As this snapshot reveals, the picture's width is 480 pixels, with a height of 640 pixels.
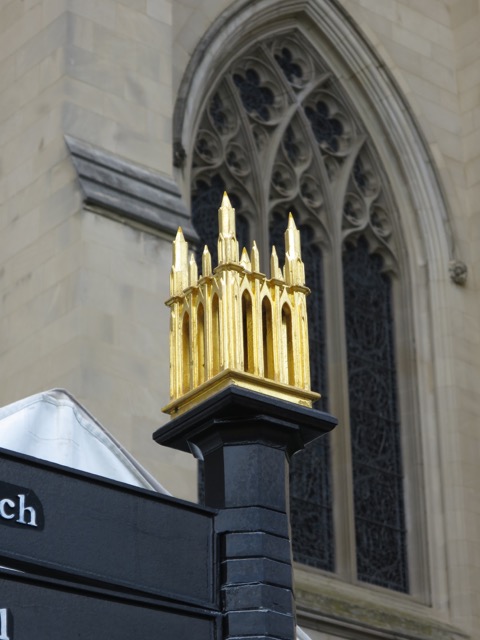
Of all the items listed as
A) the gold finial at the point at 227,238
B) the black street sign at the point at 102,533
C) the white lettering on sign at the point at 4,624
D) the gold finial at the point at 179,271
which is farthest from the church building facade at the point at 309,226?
the white lettering on sign at the point at 4,624

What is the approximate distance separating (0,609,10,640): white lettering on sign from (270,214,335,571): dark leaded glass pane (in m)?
9.75

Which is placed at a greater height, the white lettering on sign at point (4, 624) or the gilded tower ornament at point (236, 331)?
the gilded tower ornament at point (236, 331)

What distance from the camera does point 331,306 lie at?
15516mm

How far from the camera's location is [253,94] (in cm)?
1591

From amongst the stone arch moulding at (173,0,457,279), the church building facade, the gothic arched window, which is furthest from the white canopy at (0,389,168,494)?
the stone arch moulding at (173,0,457,279)

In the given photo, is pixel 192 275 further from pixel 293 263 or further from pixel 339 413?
pixel 339 413

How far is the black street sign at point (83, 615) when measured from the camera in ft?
14.4

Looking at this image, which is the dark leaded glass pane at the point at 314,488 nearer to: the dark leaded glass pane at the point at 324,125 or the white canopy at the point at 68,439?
the dark leaded glass pane at the point at 324,125

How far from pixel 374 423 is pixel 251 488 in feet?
33.7

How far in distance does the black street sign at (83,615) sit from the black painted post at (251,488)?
169mm

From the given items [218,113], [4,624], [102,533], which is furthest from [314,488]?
[4,624]

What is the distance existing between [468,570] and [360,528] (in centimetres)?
107

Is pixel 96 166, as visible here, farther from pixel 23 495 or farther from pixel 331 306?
pixel 23 495

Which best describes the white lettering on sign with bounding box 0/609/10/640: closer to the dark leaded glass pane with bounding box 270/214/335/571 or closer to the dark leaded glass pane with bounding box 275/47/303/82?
the dark leaded glass pane with bounding box 270/214/335/571
